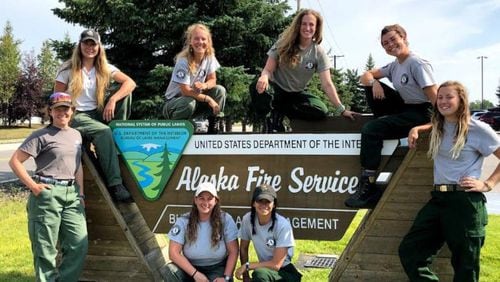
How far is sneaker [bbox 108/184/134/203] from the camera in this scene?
4484mm

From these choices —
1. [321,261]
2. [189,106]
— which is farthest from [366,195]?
[321,261]

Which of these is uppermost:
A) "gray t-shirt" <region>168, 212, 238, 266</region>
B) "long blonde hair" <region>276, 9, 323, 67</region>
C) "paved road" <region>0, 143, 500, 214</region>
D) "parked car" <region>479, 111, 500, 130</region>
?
"long blonde hair" <region>276, 9, 323, 67</region>

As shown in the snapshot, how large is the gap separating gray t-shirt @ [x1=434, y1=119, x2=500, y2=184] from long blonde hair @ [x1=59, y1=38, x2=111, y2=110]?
115 inches

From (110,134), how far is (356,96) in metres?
33.0

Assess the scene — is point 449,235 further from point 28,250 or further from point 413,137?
point 28,250

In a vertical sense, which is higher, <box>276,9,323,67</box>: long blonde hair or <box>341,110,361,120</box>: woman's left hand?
<box>276,9,323,67</box>: long blonde hair

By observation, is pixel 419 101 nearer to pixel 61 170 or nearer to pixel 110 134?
pixel 110 134

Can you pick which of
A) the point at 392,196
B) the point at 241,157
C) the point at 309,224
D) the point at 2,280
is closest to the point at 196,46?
the point at 241,157

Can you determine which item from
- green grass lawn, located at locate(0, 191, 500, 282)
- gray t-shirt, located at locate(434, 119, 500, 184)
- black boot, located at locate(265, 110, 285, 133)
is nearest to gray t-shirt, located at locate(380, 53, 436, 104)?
gray t-shirt, located at locate(434, 119, 500, 184)

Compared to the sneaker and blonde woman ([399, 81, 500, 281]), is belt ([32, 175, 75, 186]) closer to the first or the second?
the sneaker

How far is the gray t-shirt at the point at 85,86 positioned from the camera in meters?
4.36

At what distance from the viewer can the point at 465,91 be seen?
3381 mm

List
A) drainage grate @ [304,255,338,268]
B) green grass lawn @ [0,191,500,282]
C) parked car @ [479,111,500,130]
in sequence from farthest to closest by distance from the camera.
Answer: parked car @ [479,111,500,130] < drainage grate @ [304,255,338,268] < green grass lawn @ [0,191,500,282]

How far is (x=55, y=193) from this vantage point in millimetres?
3941
